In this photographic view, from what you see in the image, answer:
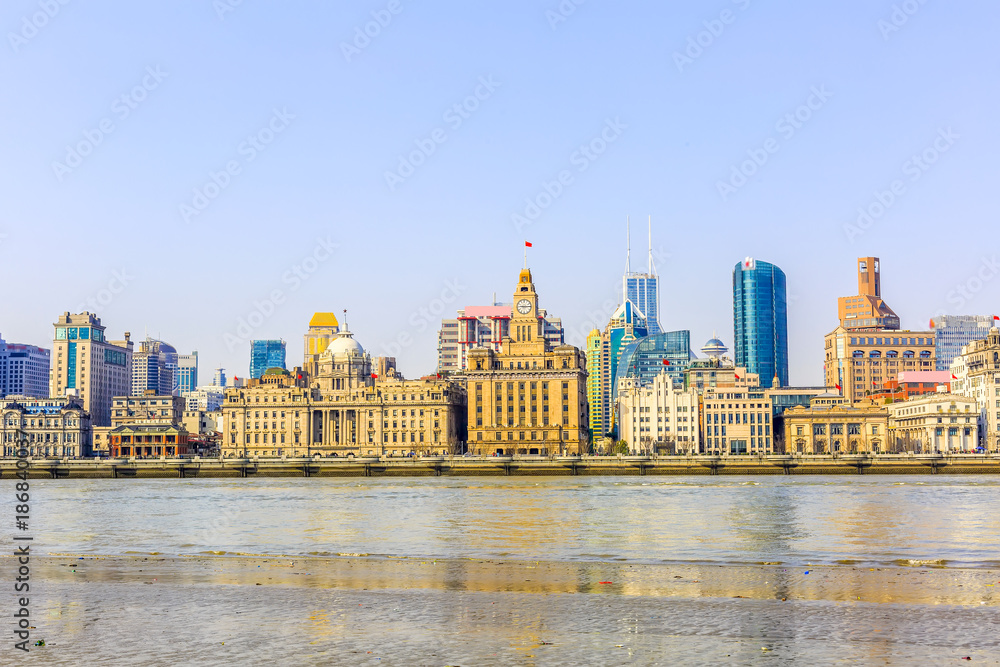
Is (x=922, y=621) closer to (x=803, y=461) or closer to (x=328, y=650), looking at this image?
(x=328, y=650)

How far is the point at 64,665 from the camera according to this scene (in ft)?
79.7

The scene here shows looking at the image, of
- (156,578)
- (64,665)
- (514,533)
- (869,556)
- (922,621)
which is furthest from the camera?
(514,533)

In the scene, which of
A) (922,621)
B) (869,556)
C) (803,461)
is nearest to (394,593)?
(922,621)

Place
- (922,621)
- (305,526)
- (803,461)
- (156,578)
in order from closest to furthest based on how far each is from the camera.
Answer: (922,621), (156,578), (305,526), (803,461)

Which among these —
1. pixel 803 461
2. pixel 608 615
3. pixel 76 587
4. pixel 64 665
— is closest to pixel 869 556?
pixel 608 615

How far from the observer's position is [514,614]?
30.5 m

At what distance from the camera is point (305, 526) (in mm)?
66562

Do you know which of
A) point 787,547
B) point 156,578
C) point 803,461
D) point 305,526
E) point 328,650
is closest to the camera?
point 328,650

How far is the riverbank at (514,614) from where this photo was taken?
83.4 feet

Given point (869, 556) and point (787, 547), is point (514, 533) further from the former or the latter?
point (869, 556)

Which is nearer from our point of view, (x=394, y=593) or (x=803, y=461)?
(x=394, y=593)

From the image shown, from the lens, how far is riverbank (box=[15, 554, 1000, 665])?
2541cm

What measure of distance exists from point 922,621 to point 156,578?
2395 centimetres

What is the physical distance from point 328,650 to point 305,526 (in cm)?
4149
